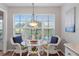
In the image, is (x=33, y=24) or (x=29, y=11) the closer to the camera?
(x=29, y=11)

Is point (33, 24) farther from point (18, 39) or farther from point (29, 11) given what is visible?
point (18, 39)

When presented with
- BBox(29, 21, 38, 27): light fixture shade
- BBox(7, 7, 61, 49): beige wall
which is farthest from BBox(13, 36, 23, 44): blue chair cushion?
BBox(29, 21, 38, 27): light fixture shade

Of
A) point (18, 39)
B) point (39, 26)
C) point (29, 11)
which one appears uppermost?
point (29, 11)

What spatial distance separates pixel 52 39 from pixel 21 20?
2.29 feet

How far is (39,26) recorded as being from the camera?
2840 millimetres

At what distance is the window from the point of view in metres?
2.46

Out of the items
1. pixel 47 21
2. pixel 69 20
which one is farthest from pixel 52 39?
pixel 69 20

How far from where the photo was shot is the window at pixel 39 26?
2462 millimetres

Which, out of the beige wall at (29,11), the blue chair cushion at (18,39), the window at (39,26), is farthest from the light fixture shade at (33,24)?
the blue chair cushion at (18,39)

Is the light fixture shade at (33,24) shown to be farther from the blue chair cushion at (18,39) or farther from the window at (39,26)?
the blue chair cushion at (18,39)

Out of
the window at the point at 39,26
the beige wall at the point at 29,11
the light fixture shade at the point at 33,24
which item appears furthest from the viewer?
the light fixture shade at the point at 33,24

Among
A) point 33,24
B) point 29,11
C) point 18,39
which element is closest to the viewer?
point 18,39

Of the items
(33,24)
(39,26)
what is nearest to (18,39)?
(33,24)

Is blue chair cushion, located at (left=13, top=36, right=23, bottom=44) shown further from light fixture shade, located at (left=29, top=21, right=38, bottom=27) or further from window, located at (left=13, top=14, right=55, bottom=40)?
light fixture shade, located at (left=29, top=21, right=38, bottom=27)
